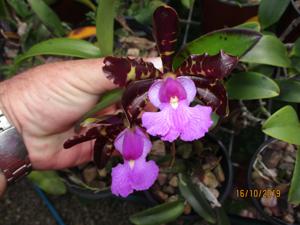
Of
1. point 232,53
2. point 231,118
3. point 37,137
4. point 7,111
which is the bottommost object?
point 231,118

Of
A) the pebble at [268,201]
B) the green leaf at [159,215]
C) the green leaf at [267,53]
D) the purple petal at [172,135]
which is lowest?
the pebble at [268,201]

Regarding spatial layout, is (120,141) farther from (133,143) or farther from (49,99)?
(49,99)

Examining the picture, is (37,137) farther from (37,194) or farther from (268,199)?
(268,199)

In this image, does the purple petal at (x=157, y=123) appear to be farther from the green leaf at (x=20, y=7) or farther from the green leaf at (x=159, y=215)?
the green leaf at (x=20, y=7)

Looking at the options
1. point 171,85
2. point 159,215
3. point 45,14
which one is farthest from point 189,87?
point 45,14

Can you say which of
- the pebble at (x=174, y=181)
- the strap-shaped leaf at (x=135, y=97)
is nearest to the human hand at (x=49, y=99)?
the strap-shaped leaf at (x=135, y=97)

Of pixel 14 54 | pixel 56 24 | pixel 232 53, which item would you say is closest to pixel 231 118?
pixel 232 53
